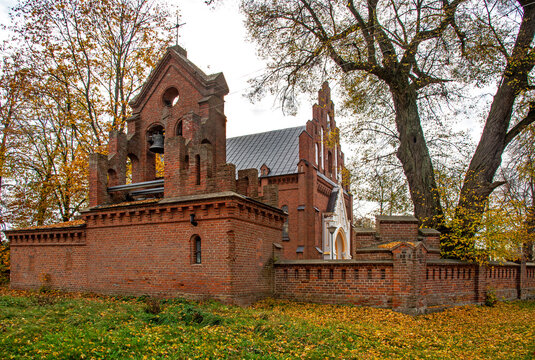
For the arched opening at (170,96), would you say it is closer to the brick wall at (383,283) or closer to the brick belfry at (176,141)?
the brick belfry at (176,141)

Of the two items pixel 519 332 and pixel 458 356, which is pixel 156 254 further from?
pixel 519 332

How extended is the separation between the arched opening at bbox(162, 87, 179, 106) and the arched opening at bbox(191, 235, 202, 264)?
5701mm

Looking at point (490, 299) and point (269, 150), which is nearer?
point (490, 299)

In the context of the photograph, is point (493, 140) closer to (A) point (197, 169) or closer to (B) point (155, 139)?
(A) point (197, 169)

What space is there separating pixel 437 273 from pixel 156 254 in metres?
8.71

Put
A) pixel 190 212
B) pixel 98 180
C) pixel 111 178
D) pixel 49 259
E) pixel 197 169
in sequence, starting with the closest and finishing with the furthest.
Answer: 1. pixel 190 212
2. pixel 197 169
3. pixel 98 180
4. pixel 111 178
5. pixel 49 259

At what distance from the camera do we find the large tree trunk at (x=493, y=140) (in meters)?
14.8

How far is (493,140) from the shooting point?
15.7m

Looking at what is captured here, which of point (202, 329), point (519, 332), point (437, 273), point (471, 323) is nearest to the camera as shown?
point (202, 329)

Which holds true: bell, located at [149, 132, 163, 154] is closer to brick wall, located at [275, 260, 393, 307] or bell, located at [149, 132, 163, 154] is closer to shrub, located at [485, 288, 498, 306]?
brick wall, located at [275, 260, 393, 307]

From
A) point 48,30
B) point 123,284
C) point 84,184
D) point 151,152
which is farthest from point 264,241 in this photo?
point 48,30

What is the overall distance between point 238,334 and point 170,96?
10.6 metres

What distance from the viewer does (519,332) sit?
9.89 m

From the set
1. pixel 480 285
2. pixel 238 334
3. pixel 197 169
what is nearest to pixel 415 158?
pixel 480 285
